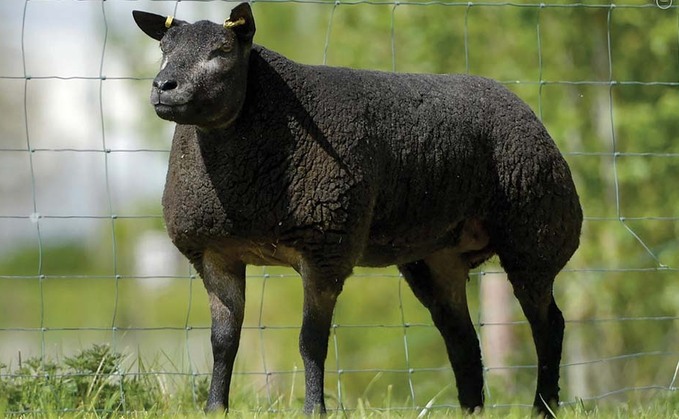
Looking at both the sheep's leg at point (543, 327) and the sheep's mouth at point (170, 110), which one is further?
the sheep's leg at point (543, 327)

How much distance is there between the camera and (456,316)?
699cm

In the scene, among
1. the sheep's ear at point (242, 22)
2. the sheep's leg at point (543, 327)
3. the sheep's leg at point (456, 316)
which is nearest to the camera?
the sheep's ear at point (242, 22)

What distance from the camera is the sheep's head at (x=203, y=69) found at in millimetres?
5418

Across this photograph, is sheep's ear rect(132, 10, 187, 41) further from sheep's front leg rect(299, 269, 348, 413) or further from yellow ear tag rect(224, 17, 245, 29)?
sheep's front leg rect(299, 269, 348, 413)

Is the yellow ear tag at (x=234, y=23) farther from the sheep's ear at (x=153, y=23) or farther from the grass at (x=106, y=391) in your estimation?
the grass at (x=106, y=391)

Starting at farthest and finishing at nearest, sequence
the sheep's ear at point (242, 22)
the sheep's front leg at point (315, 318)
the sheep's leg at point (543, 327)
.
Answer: the sheep's leg at point (543, 327)
the sheep's front leg at point (315, 318)
the sheep's ear at point (242, 22)

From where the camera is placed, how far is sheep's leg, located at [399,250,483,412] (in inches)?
274

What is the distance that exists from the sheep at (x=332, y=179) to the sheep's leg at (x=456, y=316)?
0.16 metres

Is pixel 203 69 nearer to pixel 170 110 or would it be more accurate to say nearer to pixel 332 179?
pixel 170 110

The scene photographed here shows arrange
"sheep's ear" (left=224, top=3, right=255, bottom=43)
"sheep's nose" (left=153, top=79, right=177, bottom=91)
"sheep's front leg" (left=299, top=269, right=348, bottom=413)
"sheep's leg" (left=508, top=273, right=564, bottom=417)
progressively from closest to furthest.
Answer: "sheep's nose" (left=153, top=79, right=177, bottom=91), "sheep's ear" (left=224, top=3, right=255, bottom=43), "sheep's front leg" (left=299, top=269, right=348, bottom=413), "sheep's leg" (left=508, top=273, right=564, bottom=417)

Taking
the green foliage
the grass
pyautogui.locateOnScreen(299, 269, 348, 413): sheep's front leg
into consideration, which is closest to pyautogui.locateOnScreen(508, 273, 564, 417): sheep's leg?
the grass

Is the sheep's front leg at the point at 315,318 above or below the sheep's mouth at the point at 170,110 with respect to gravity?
below

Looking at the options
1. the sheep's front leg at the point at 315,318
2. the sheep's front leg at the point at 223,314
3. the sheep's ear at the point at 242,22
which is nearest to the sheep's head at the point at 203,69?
the sheep's ear at the point at 242,22

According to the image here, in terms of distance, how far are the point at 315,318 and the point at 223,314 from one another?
51 centimetres
